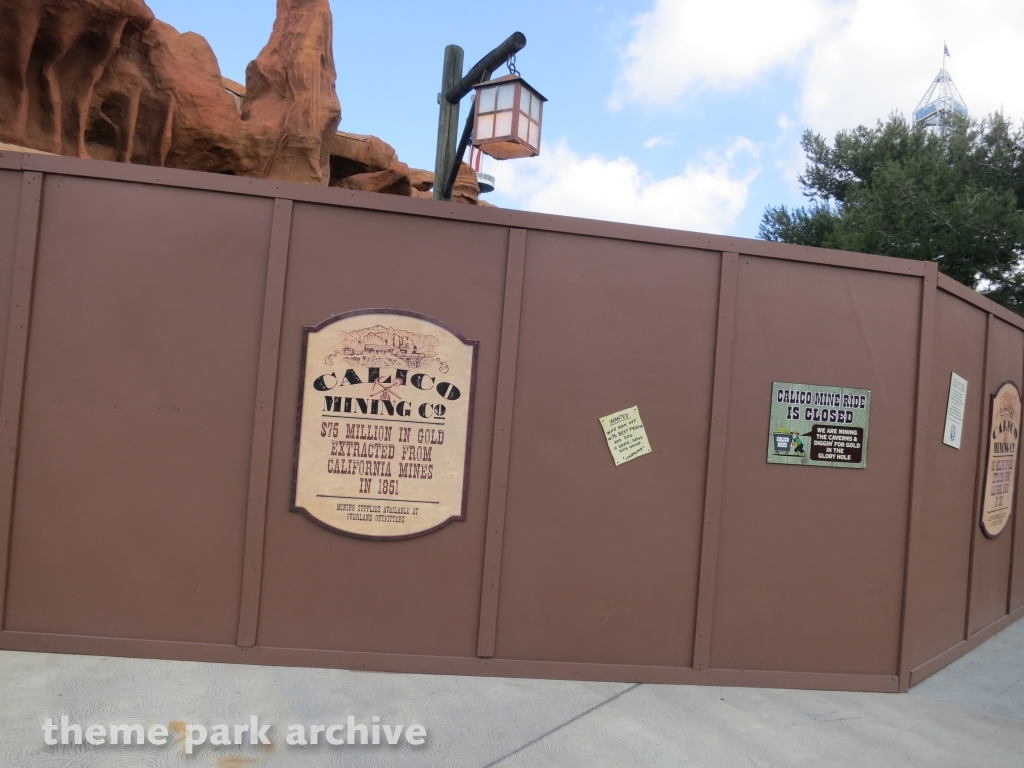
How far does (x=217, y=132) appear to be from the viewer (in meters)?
12.1

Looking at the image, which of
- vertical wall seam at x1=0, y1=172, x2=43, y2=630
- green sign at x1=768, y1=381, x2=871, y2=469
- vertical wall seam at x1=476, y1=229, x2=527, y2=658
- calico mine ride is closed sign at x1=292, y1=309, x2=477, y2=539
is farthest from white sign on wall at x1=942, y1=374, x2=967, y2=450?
vertical wall seam at x1=0, y1=172, x2=43, y2=630

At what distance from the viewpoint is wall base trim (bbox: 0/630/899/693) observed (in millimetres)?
3828

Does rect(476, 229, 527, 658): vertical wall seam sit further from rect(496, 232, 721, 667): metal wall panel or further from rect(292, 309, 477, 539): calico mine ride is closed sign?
rect(292, 309, 477, 539): calico mine ride is closed sign

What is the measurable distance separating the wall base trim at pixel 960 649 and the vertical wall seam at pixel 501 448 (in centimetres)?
261

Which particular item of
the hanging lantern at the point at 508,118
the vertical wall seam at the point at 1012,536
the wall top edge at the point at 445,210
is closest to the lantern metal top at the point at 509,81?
the hanging lantern at the point at 508,118

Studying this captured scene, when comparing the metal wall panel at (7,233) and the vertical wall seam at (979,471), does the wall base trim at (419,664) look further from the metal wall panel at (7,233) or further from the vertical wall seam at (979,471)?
the vertical wall seam at (979,471)

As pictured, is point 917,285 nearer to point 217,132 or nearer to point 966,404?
point 966,404

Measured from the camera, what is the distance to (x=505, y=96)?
566 cm

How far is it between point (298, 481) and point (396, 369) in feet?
2.56

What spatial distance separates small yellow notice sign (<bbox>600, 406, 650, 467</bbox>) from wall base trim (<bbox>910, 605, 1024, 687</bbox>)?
7.22ft

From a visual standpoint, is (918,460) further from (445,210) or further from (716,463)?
(445,210)

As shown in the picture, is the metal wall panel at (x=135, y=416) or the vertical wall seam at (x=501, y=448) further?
the vertical wall seam at (x=501, y=448)

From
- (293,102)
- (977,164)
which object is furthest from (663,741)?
(977,164)

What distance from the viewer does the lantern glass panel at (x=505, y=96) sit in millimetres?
5609
